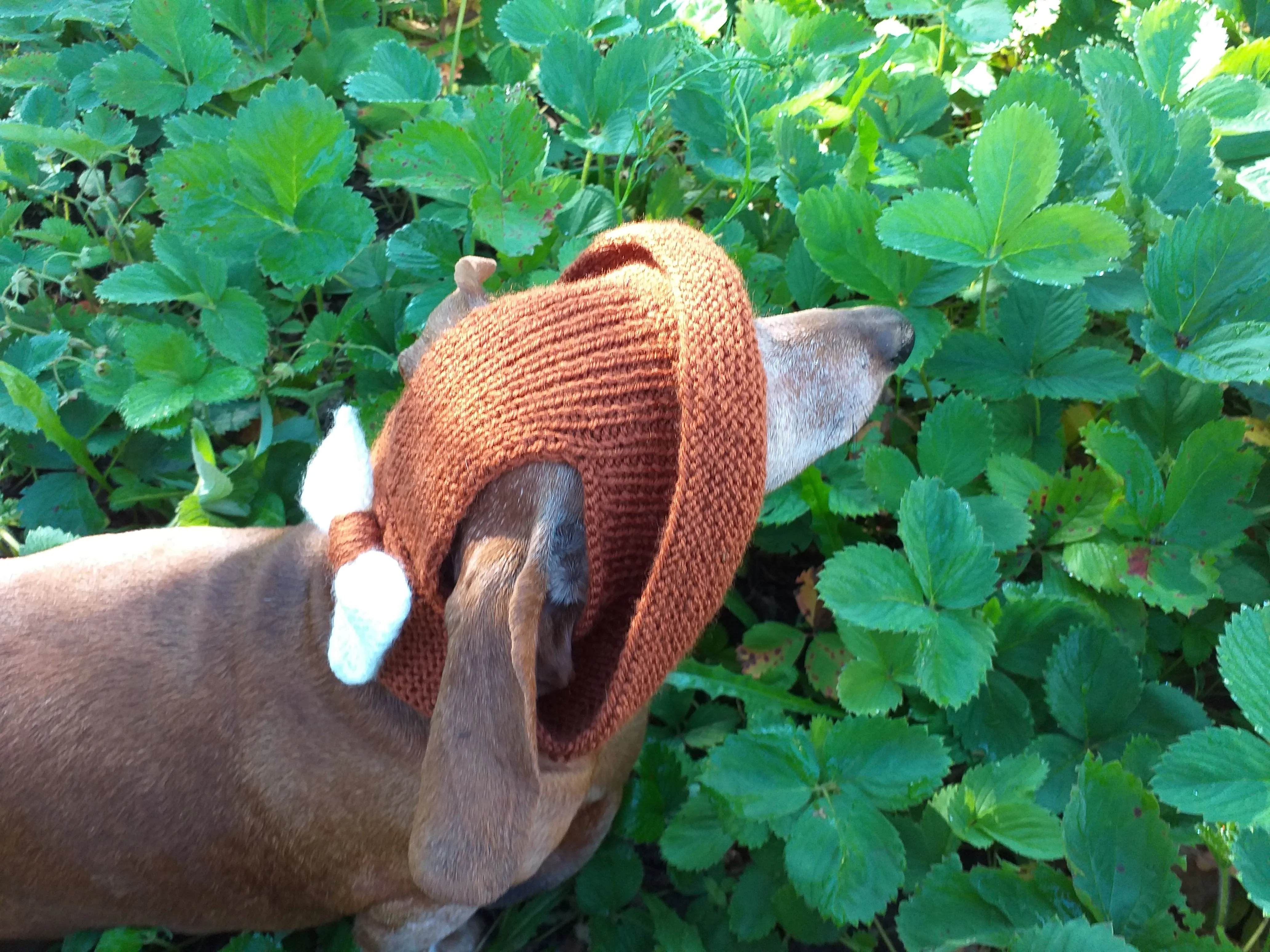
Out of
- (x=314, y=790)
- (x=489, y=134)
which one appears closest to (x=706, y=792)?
(x=314, y=790)

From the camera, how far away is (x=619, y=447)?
5.08 feet

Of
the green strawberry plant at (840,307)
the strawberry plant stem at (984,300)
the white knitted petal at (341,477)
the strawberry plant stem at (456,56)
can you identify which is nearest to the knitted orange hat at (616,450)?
the white knitted petal at (341,477)

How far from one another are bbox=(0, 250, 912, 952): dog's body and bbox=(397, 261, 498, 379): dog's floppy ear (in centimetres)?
1

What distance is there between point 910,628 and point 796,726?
0.41m

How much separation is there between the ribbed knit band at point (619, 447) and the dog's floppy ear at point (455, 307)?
0.38 metres

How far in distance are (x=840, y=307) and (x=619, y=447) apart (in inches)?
46.7

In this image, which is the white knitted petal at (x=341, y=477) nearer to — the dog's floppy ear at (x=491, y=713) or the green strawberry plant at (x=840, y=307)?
the dog's floppy ear at (x=491, y=713)

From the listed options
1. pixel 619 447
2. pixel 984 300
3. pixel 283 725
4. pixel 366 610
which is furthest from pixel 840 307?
pixel 283 725

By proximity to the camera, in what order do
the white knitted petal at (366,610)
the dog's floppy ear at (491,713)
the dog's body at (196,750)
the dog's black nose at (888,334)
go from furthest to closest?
1. the dog's black nose at (888,334)
2. the dog's body at (196,750)
3. the white knitted petal at (366,610)
4. the dog's floppy ear at (491,713)

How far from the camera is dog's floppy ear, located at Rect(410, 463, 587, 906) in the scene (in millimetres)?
1496

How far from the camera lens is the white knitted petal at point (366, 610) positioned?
5.38 feet

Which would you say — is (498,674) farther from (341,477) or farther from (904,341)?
(904,341)

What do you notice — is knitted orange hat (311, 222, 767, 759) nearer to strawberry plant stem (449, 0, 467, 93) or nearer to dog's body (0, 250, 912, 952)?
dog's body (0, 250, 912, 952)

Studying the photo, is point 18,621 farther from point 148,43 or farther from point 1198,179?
point 1198,179
